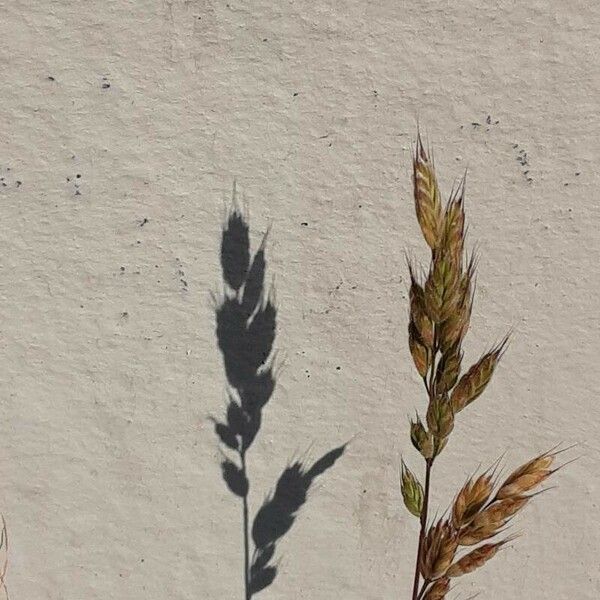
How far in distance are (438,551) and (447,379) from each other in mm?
166

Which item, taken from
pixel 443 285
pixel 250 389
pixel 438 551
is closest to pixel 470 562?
pixel 438 551

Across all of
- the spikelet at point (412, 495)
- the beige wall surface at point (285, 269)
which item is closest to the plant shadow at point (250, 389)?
the beige wall surface at point (285, 269)

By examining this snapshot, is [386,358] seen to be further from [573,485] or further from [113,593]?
[113,593]

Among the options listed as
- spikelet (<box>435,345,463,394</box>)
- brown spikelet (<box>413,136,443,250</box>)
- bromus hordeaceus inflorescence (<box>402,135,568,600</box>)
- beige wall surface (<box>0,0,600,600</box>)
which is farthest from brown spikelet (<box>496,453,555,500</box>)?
beige wall surface (<box>0,0,600,600</box>)

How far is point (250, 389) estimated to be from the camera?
1.31 m

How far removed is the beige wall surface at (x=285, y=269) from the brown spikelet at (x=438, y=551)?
21.3 inches

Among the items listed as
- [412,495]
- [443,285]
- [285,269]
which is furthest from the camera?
[285,269]

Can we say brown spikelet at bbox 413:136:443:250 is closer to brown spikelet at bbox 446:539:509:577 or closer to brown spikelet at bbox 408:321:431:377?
brown spikelet at bbox 408:321:431:377

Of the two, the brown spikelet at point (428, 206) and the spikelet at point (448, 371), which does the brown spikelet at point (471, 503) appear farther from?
the brown spikelet at point (428, 206)

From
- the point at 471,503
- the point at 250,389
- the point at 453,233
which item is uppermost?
the point at 453,233

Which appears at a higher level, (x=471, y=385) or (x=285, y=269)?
(x=471, y=385)

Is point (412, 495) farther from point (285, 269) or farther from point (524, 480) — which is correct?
point (285, 269)

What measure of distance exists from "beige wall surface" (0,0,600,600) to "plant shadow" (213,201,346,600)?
17 mm

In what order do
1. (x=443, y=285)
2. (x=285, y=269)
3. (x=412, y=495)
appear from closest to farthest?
(x=443, y=285), (x=412, y=495), (x=285, y=269)
